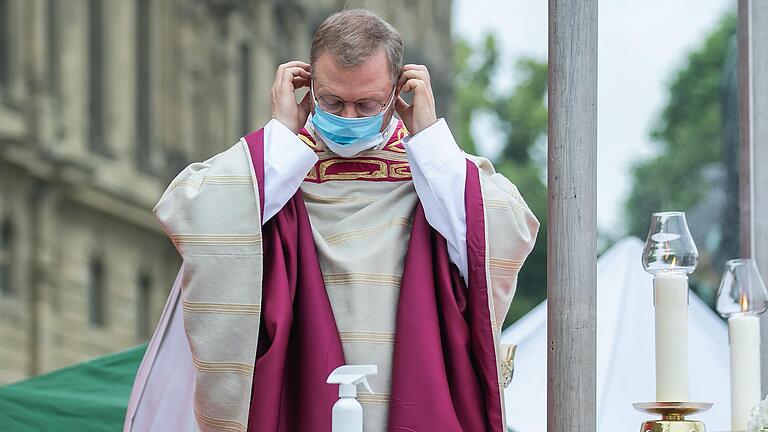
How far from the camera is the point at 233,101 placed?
2756 centimetres

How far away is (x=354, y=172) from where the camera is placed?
3.03 meters

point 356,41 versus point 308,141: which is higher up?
point 356,41

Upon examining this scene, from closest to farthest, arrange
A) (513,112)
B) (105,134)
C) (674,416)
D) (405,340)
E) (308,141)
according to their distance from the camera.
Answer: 1. (674,416)
2. (405,340)
3. (308,141)
4. (105,134)
5. (513,112)

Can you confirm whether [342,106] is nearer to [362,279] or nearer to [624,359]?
[362,279]

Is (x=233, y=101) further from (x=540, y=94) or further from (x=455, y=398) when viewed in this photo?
(x=455, y=398)

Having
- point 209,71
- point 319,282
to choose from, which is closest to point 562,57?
point 319,282

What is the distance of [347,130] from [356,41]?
0.17 m

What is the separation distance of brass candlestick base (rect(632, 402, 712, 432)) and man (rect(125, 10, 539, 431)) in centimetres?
28

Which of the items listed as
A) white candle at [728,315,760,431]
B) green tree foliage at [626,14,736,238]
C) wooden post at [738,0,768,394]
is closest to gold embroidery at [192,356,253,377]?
white candle at [728,315,760,431]

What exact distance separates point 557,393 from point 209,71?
24.7 meters

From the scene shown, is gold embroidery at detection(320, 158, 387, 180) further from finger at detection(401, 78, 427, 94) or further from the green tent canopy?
the green tent canopy

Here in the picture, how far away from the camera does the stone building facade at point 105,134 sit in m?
20.6

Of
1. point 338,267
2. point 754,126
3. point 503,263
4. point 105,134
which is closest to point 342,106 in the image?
point 338,267

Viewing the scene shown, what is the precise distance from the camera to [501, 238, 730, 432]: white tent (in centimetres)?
436
